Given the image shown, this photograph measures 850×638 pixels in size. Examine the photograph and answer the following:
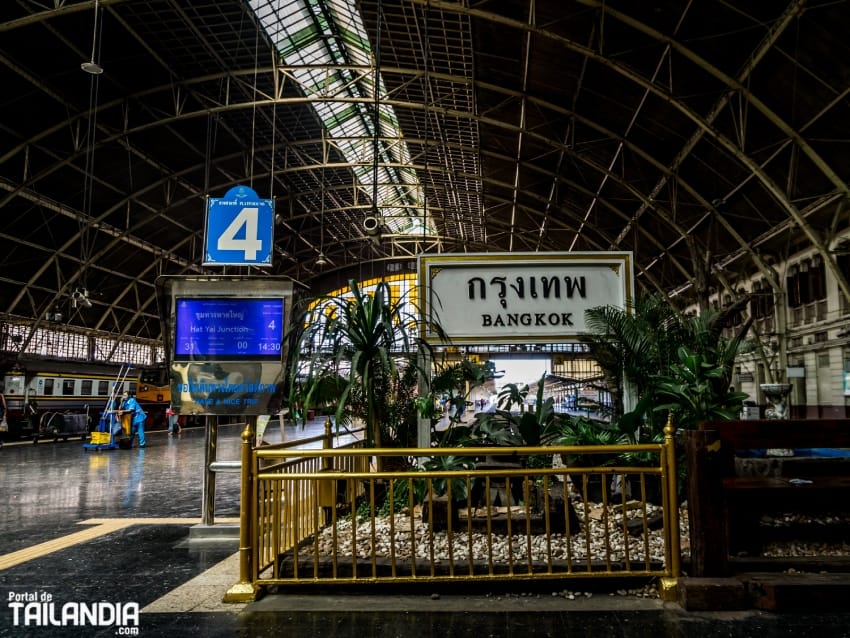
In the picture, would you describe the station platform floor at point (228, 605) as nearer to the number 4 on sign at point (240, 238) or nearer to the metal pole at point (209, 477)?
the metal pole at point (209, 477)

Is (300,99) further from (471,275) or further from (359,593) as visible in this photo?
(359,593)

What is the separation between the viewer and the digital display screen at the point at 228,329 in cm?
493

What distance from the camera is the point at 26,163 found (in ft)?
55.4

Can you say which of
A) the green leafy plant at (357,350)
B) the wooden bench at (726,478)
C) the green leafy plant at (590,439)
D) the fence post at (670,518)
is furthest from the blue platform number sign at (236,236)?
the wooden bench at (726,478)

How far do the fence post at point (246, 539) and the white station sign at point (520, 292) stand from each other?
87.6 inches

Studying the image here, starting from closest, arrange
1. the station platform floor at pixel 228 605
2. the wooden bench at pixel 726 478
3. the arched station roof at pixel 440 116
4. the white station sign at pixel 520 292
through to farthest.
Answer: the station platform floor at pixel 228 605, the wooden bench at pixel 726 478, the white station sign at pixel 520 292, the arched station roof at pixel 440 116

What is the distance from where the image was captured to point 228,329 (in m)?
4.94

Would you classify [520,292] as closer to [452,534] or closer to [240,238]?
[452,534]

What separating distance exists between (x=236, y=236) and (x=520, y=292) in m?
2.79

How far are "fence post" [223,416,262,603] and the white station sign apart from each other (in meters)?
2.22

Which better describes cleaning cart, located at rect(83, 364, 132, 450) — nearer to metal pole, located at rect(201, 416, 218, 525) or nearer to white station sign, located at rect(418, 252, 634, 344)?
metal pole, located at rect(201, 416, 218, 525)

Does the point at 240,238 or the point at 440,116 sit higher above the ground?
the point at 440,116

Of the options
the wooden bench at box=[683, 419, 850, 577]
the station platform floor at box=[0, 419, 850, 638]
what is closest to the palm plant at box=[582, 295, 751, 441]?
the wooden bench at box=[683, 419, 850, 577]

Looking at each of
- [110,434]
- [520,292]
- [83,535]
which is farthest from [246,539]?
[110,434]
